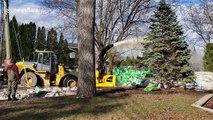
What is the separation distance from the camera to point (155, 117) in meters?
10.0

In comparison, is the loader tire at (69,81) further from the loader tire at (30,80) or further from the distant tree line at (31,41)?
the distant tree line at (31,41)

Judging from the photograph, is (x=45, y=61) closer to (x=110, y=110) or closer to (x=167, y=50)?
(x=167, y=50)

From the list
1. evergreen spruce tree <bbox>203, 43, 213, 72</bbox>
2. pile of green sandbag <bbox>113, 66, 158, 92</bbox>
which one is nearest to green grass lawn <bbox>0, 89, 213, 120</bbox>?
pile of green sandbag <bbox>113, 66, 158, 92</bbox>

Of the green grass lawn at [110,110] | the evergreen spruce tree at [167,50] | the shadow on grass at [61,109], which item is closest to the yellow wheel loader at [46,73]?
the evergreen spruce tree at [167,50]

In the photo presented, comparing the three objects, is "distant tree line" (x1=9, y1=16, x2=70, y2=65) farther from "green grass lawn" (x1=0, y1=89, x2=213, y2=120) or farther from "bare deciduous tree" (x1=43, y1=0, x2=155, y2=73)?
"green grass lawn" (x1=0, y1=89, x2=213, y2=120)

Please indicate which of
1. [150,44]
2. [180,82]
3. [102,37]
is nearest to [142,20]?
[102,37]

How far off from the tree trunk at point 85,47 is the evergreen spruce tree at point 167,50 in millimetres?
8850

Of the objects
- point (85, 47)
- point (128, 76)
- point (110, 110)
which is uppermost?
point (85, 47)

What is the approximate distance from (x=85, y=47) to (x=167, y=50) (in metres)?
9.39

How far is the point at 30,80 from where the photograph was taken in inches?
1080

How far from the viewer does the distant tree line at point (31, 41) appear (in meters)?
46.8

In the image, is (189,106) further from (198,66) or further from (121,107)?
(198,66)

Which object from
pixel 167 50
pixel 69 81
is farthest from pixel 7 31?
pixel 167 50

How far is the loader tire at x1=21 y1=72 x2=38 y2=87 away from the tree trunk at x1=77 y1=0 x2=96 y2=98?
13.8 meters
